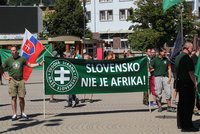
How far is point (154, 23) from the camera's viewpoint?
172ft

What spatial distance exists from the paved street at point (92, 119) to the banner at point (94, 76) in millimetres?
744

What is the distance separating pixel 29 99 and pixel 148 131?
26.7ft

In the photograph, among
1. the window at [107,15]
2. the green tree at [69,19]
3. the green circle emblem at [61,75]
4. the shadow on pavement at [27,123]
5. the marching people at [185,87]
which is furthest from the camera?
the window at [107,15]

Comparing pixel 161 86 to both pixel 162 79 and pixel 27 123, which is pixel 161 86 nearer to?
pixel 162 79

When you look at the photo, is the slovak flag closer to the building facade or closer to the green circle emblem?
the green circle emblem

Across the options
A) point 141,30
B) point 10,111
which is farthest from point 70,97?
point 141,30

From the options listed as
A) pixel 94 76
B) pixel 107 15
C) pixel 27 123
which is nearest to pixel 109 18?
pixel 107 15

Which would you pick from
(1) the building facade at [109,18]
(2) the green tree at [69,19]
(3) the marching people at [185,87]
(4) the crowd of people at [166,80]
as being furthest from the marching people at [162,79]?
(1) the building facade at [109,18]

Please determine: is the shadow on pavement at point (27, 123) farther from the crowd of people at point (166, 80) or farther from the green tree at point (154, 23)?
the green tree at point (154, 23)

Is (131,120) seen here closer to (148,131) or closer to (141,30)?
(148,131)

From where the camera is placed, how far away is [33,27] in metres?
55.8

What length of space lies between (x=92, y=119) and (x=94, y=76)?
1.43 metres

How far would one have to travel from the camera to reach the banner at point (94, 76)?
1291 centimetres

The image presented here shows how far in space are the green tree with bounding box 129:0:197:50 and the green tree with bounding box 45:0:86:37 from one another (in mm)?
11932
